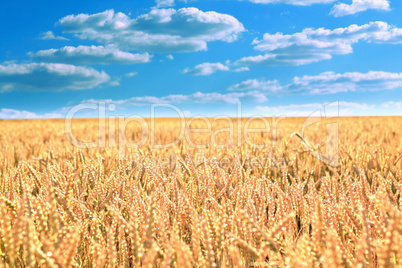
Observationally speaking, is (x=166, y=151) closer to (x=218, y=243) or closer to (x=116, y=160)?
(x=116, y=160)

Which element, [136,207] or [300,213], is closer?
[136,207]

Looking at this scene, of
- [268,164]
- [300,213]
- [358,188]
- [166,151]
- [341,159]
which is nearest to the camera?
[358,188]

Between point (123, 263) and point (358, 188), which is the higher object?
point (358, 188)

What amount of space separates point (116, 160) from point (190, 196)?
45.0 inches

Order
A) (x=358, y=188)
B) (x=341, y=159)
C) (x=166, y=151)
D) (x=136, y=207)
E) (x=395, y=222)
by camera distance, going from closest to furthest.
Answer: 1. (x=395, y=222)
2. (x=136, y=207)
3. (x=358, y=188)
4. (x=341, y=159)
5. (x=166, y=151)

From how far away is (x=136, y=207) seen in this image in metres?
1.09

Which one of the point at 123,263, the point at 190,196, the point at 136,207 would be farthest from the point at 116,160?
the point at 123,263

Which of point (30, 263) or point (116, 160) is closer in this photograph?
point (30, 263)

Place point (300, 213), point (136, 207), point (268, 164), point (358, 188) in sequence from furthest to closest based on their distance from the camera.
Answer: point (268, 164), point (300, 213), point (358, 188), point (136, 207)

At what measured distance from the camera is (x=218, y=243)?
882 mm

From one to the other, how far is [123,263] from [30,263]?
0.30m

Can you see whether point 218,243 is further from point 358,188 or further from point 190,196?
point 358,188

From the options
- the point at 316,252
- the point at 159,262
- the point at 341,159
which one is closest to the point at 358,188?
the point at 316,252

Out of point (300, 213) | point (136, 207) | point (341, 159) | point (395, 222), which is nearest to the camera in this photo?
point (395, 222)
